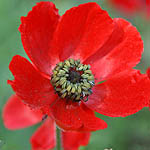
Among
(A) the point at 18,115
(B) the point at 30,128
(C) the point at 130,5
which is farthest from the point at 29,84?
(C) the point at 130,5

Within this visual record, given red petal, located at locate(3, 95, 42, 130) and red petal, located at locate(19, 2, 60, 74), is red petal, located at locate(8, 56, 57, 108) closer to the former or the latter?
red petal, located at locate(19, 2, 60, 74)

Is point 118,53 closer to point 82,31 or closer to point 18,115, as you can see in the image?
point 82,31

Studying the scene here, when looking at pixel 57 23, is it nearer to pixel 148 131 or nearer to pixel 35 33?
pixel 35 33

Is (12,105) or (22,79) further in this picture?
(12,105)

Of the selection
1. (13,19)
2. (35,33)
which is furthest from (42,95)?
(13,19)

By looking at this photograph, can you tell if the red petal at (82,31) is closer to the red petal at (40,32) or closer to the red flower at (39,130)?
the red petal at (40,32)

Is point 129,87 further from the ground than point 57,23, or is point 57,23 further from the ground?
point 57,23
